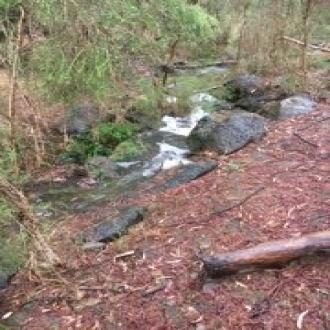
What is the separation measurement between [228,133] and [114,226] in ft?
10.1

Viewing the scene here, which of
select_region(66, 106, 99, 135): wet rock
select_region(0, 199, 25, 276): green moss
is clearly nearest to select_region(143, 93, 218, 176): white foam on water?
select_region(66, 106, 99, 135): wet rock

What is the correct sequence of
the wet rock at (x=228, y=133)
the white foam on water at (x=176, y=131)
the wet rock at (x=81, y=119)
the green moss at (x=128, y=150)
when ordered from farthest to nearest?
the wet rock at (x=81, y=119) < the green moss at (x=128, y=150) < the white foam on water at (x=176, y=131) < the wet rock at (x=228, y=133)

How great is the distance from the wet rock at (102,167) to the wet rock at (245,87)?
4.23 meters

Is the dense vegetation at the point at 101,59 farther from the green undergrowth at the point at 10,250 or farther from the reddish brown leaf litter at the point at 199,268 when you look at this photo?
the reddish brown leaf litter at the point at 199,268

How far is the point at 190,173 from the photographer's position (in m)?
7.04

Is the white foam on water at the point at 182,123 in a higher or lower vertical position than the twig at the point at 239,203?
lower

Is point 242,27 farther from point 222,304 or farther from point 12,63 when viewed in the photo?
point 222,304

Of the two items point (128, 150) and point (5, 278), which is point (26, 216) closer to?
point (5, 278)

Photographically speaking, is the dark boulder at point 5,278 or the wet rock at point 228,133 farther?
the wet rock at point 228,133

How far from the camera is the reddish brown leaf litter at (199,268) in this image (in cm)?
377

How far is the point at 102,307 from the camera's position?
13.4ft

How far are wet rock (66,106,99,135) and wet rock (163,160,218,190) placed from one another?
11.1 feet

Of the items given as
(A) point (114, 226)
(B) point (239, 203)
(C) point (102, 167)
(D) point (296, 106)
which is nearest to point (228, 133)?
(D) point (296, 106)

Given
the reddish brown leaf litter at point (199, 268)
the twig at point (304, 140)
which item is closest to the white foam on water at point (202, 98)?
the twig at point (304, 140)
